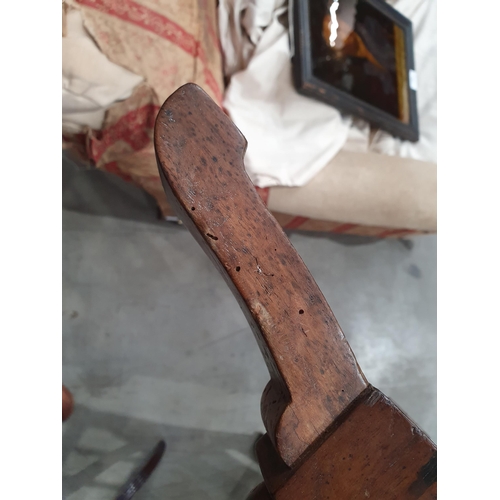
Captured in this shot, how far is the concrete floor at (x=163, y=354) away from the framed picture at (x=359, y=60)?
48cm

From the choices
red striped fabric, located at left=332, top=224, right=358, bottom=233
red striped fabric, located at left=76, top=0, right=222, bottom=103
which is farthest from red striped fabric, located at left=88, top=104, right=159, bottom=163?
red striped fabric, located at left=332, top=224, right=358, bottom=233

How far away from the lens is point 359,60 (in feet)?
3.01

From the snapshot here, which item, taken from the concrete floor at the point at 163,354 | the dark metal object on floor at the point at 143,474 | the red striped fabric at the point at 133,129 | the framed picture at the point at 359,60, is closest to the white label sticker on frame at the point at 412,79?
the framed picture at the point at 359,60

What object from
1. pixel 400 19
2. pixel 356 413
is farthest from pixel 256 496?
Result: pixel 400 19

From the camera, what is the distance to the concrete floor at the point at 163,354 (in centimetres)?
95

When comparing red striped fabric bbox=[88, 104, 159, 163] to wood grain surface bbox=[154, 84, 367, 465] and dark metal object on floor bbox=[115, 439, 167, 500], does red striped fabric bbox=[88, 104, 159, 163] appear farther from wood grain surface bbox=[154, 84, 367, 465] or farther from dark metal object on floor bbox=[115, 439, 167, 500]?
dark metal object on floor bbox=[115, 439, 167, 500]

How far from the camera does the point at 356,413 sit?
1.04 feet

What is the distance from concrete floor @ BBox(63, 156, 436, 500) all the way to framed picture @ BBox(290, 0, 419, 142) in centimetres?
48

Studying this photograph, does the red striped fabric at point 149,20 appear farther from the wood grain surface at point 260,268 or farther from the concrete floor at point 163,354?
the concrete floor at point 163,354

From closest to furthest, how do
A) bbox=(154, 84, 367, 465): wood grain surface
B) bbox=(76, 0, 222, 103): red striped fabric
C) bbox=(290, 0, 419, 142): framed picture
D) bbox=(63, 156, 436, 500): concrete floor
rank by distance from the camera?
bbox=(154, 84, 367, 465): wood grain surface → bbox=(76, 0, 222, 103): red striped fabric → bbox=(290, 0, 419, 142): framed picture → bbox=(63, 156, 436, 500): concrete floor

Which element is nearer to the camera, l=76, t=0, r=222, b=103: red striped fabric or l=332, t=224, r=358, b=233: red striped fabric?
l=76, t=0, r=222, b=103: red striped fabric

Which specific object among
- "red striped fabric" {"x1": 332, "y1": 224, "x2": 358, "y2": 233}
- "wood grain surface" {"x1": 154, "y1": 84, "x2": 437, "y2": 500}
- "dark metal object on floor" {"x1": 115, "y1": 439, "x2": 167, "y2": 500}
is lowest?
"dark metal object on floor" {"x1": 115, "y1": 439, "x2": 167, "y2": 500}

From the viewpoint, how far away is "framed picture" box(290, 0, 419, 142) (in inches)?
33.2

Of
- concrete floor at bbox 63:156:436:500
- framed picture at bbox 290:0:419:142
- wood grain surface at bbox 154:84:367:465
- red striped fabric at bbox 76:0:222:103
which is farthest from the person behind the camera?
concrete floor at bbox 63:156:436:500
